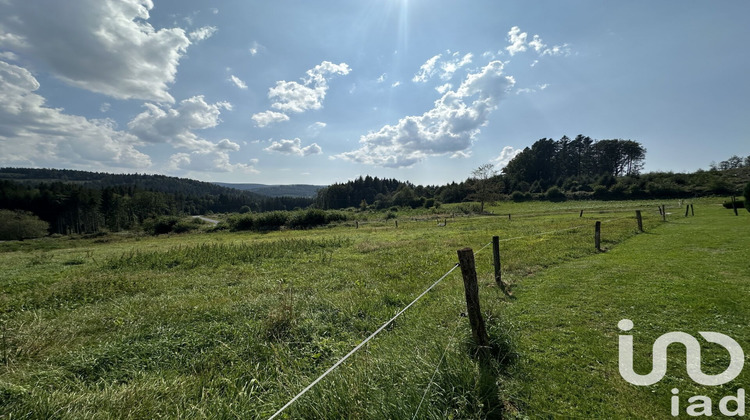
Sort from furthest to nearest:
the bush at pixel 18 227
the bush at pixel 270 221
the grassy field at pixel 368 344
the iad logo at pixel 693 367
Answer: the bush at pixel 18 227
the bush at pixel 270 221
the grassy field at pixel 368 344
the iad logo at pixel 693 367

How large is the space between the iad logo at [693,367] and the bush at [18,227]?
314 feet

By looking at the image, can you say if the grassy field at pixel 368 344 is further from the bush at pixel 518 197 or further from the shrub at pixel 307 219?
the bush at pixel 518 197

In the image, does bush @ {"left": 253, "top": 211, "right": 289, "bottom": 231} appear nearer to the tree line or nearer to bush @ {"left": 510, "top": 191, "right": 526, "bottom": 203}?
the tree line

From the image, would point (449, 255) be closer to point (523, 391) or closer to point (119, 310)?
point (523, 391)

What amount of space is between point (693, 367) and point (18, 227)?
97688 millimetres

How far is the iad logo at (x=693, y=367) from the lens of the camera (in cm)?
319

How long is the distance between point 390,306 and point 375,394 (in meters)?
4.07

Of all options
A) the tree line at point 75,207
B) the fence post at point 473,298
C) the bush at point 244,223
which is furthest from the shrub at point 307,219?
the tree line at point 75,207

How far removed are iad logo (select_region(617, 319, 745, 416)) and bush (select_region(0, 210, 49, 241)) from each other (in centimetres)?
9569

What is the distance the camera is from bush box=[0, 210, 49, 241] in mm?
56344

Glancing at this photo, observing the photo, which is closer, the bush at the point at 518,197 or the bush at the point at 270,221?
the bush at the point at 270,221

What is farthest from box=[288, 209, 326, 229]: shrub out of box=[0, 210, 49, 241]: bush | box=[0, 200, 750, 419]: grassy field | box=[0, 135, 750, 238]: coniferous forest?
box=[0, 210, 49, 241]: bush

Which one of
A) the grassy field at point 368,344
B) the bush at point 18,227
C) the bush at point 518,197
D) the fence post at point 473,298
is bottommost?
the bush at point 18,227

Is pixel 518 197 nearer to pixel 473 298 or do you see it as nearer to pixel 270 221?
pixel 270 221
